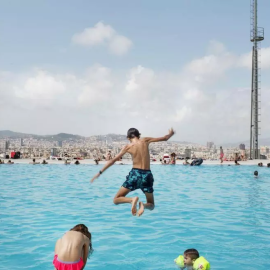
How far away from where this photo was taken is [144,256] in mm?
8031

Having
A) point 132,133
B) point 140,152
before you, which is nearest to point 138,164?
point 140,152

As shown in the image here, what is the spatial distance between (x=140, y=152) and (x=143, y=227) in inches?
146

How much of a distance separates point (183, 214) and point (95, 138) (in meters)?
174

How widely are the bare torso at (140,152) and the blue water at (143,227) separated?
1.94 m

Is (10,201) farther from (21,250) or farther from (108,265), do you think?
(108,265)

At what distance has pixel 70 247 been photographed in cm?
471

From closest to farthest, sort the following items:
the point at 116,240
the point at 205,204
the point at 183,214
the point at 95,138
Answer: the point at 116,240
the point at 183,214
the point at 205,204
the point at 95,138

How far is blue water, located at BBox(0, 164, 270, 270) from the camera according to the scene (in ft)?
25.6

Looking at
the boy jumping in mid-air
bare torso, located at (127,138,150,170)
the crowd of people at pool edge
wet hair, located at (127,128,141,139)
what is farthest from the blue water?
wet hair, located at (127,128,141,139)

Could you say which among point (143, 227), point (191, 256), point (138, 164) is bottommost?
point (143, 227)

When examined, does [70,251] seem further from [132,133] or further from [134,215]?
[132,133]

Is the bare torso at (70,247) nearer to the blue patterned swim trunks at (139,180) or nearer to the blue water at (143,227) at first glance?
the blue water at (143,227)

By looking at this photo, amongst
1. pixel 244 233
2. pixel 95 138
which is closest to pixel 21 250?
pixel 244 233

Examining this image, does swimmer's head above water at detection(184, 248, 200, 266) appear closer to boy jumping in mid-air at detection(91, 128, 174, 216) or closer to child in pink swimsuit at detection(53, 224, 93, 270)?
boy jumping in mid-air at detection(91, 128, 174, 216)
